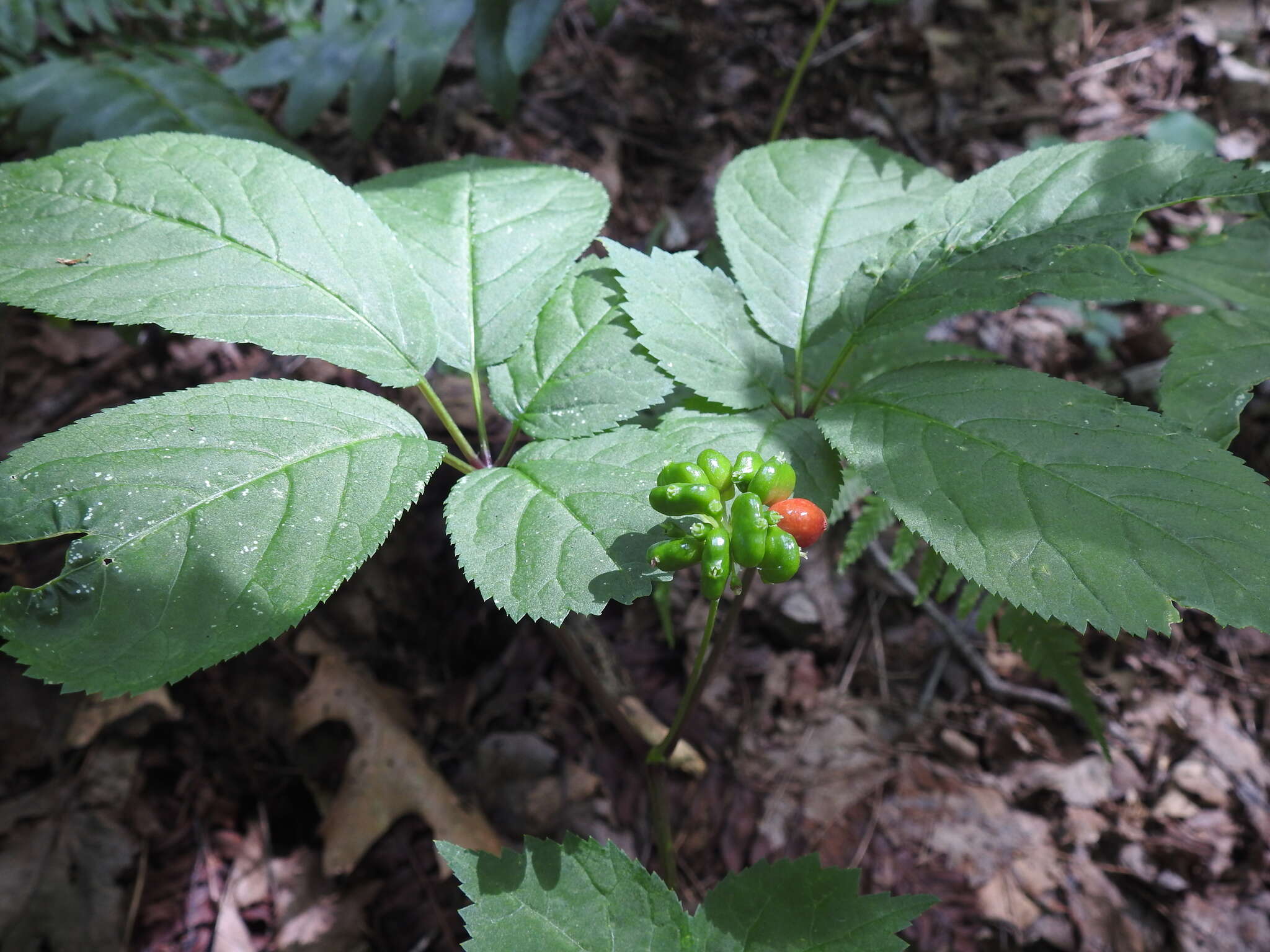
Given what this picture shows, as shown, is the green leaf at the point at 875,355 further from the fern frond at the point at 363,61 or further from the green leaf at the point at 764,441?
the fern frond at the point at 363,61

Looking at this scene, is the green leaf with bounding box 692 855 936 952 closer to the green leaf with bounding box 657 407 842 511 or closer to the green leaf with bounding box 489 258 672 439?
the green leaf with bounding box 657 407 842 511

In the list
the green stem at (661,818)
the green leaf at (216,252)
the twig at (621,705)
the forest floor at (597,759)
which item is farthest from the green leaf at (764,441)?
the forest floor at (597,759)

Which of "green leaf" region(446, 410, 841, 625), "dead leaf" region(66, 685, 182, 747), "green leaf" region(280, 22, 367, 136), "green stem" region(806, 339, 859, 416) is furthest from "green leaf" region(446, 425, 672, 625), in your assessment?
"green leaf" region(280, 22, 367, 136)

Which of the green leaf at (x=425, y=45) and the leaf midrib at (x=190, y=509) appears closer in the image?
the leaf midrib at (x=190, y=509)

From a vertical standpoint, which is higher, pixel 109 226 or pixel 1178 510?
pixel 109 226

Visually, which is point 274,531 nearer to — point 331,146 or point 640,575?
point 640,575

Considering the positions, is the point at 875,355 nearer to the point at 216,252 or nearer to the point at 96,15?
the point at 216,252

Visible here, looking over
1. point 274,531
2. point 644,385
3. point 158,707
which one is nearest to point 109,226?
point 274,531
